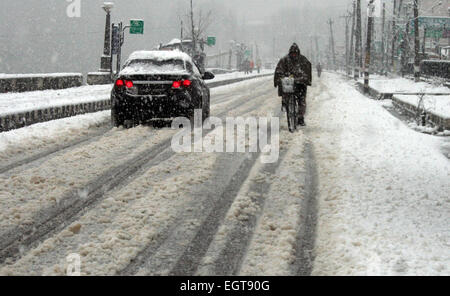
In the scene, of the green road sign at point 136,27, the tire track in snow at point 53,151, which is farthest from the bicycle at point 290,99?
the green road sign at point 136,27

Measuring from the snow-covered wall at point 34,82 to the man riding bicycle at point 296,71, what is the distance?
12.3 m

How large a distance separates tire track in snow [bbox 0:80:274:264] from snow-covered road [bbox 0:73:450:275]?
14 mm

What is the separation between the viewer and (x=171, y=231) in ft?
15.7

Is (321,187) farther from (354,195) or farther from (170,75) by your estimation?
(170,75)

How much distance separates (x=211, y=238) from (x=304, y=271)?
0.93m

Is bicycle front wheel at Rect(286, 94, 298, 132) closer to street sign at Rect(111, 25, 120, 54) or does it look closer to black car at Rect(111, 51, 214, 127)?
black car at Rect(111, 51, 214, 127)

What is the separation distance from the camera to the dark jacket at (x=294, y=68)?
12070 mm

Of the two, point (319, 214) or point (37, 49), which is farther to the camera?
point (37, 49)

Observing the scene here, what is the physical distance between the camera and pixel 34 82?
22.2 m

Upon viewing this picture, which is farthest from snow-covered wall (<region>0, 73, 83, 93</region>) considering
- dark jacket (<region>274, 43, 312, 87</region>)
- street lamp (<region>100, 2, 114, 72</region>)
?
dark jacket (<region>274, 43, 312, 87</region>)

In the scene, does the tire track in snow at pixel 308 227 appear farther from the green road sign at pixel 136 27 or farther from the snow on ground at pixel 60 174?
the green road sign at pixel 136 27

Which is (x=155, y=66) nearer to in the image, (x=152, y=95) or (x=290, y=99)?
(x=152, y=95)

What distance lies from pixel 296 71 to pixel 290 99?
2.58ft
